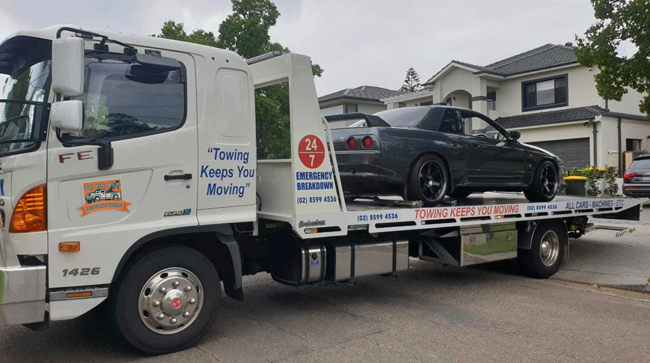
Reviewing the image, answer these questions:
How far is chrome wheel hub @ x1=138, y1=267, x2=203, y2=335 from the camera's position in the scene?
14.3 ft

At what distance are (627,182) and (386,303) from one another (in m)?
13.3

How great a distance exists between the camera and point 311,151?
17.3 ft

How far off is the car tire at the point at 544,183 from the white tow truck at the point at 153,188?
3.66m

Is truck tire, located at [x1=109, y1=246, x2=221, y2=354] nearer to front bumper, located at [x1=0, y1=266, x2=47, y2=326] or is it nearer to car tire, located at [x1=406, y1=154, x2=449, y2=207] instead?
front bumper, located at [x1=0, y1=266, x2=47, y2=326]

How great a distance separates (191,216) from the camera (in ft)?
15.2

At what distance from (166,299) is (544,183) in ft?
21.3

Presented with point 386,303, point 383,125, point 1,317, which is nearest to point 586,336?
point 386,303

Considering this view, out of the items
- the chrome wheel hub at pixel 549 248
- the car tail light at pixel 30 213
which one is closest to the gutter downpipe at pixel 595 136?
the chrome wheel hub at pixel 549 248

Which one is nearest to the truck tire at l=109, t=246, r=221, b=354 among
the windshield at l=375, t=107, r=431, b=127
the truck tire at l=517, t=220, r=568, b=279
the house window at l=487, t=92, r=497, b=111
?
the windshield at l=375, t=107, r=431, b=127

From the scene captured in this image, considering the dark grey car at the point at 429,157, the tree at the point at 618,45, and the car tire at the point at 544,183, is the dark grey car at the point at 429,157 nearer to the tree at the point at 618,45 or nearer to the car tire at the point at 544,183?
the car tire at the point at 544,183

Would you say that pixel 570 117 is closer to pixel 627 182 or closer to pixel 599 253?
pixel 627 182

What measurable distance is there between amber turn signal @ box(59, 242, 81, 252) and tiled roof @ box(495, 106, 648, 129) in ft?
75.0

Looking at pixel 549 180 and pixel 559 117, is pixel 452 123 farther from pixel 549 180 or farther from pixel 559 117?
pixel 559 117

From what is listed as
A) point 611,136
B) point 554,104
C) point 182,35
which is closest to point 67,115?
point 182,35
